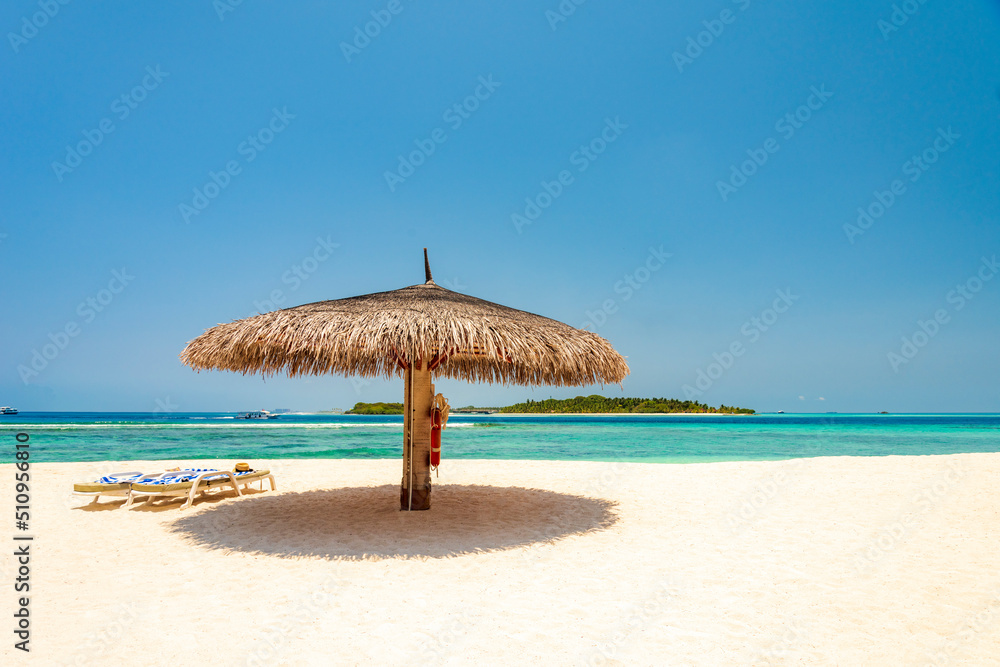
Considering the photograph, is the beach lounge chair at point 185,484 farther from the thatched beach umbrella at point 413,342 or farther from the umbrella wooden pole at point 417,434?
the umbrella wooden pole at point 417,434

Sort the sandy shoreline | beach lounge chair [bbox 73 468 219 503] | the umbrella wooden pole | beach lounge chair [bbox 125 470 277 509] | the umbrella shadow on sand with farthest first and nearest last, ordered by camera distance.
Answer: beach lounge chair [bbox 125 470 277 509]
beach lounge chair [bbox 73 468 219 503]
the umbrella wooden pole
the umbrella shadow on sand
the sandy shoreline

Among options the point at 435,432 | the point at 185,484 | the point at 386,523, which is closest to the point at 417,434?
the point at 435,432

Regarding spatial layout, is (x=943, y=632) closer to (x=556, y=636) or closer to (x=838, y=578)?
(x=838, y=578)

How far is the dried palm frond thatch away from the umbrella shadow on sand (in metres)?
1.48

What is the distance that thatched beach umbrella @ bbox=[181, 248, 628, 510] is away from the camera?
451 centimetres

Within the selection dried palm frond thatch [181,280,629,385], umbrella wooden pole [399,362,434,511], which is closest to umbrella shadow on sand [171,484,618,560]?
umbrella wooden pole [399,362,434,511]

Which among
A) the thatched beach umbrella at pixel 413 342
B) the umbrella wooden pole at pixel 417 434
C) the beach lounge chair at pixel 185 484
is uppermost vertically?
the thatched beach umbrella at pixel 413 342

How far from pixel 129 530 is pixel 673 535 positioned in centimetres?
508

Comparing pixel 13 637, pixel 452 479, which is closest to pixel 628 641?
pixel 13 637

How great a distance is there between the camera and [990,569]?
3.92 metres

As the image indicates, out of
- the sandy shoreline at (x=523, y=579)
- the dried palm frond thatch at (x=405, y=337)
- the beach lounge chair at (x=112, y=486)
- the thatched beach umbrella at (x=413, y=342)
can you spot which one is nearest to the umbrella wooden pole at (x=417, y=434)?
→ the thatched beach umbrella at (x=413, y=342)

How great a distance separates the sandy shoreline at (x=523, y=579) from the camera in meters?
2.68

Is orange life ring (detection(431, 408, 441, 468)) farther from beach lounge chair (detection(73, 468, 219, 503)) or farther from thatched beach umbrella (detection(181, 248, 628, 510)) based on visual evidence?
beach lounge chair (detection(73, 468, 219, 503))

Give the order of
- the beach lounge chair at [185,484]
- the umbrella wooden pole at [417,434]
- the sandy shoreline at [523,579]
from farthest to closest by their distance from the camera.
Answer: the beach lounge chair at [185,484], the umbrella wooden pole at [417,434], the sandy shoreline at [523,579]
